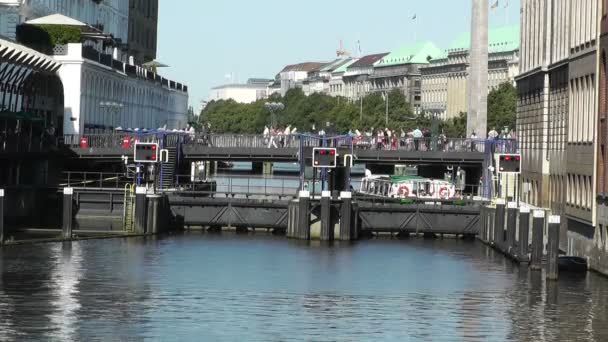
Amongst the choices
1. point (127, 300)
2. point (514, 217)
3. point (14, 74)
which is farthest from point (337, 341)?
point (14, 74)

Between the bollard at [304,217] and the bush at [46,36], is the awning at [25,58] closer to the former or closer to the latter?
the bush at [46,36]

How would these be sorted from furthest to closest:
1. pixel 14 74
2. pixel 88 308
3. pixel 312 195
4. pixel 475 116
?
pixel 475 116 → pixel 14 74 → pixel 312 195 → pixel 88 308

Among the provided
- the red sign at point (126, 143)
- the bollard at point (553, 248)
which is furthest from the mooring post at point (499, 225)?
the red sign at point (126, 143)

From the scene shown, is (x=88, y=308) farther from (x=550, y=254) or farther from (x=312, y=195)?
(x=312, y=195)

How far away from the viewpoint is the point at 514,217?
271ft

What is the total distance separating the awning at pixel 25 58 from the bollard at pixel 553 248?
109 feet

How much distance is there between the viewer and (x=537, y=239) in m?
73.4

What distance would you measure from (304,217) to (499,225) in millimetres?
9252

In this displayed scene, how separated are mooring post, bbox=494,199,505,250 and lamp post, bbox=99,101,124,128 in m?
50.3

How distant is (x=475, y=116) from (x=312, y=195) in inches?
1522

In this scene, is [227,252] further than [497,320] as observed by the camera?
Yes

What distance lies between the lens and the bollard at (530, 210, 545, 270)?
2815 inches

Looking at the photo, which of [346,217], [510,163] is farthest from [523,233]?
[346,217]

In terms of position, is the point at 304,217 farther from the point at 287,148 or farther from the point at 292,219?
the point at 287,148
